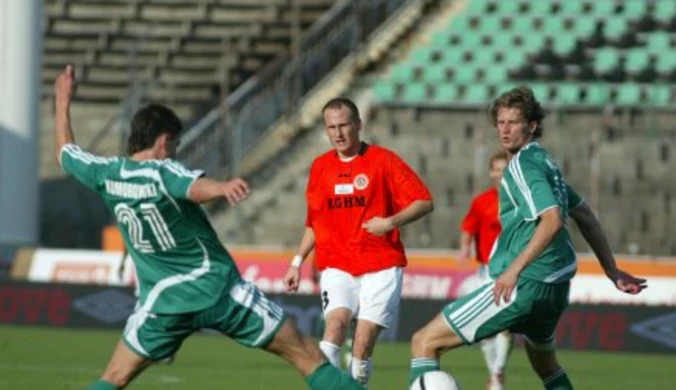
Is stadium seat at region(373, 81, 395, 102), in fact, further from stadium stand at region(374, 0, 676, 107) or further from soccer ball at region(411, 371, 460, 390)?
soccer ball at region(411, 371, 460, 390)

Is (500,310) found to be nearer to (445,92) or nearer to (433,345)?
(433,345)

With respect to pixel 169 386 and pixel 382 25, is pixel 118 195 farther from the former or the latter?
pixel 382 25

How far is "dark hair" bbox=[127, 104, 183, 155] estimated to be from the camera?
10242mm

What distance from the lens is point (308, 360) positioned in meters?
10.5

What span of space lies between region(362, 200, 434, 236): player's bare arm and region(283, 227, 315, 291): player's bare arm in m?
0.57

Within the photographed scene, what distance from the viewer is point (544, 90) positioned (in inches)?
1190

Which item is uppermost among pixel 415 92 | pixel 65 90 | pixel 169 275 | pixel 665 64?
pixel 665 64

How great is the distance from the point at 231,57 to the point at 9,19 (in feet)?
20.4

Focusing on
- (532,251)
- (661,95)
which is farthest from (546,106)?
(532,251)

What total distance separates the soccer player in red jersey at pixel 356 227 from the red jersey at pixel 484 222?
4.21 meters

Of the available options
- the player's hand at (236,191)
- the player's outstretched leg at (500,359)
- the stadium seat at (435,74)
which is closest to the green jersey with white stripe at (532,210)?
the player's hand at (236,191)

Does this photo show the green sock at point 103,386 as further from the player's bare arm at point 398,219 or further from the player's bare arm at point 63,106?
the player's bare arm at point 398,219

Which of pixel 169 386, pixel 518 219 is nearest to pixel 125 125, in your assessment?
pixel 169 386

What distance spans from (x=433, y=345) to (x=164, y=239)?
71.3 inches
